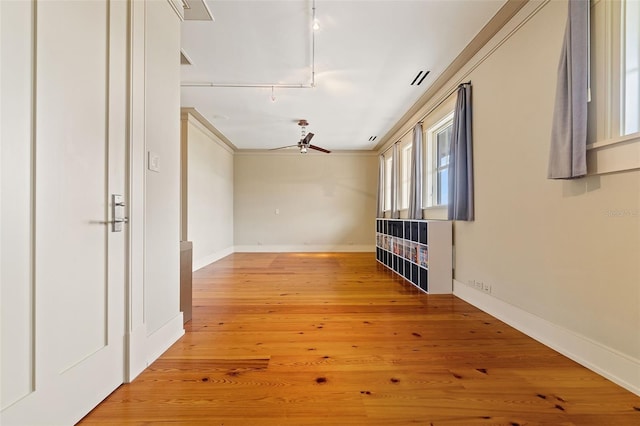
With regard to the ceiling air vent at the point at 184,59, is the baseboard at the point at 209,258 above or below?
below

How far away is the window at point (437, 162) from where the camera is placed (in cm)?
373

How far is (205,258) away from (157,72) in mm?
3994

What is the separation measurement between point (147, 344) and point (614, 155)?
284cm

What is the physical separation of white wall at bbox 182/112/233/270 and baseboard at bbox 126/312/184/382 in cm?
285

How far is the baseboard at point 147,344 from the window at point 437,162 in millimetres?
3306

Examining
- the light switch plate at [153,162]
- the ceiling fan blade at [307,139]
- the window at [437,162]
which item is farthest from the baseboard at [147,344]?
the ceiling fan blade at [307,139]

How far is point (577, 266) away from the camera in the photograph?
171cm

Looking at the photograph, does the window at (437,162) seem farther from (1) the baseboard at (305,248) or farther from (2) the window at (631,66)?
(1) the baseboard at (305,248)

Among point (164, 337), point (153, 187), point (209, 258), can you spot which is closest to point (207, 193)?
point (209, 258)

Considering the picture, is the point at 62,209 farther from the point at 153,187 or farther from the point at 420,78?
the point at 420,78

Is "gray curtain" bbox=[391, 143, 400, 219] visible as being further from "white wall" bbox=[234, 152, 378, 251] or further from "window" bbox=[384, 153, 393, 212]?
"white wall" bbox=[234, 152, 378, 251]

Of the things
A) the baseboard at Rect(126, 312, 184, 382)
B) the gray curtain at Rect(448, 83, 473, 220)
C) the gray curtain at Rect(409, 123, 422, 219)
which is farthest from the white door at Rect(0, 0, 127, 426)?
the gray curtain at Rect(409, 123, 422, 219)

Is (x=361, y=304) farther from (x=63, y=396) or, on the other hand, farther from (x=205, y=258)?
(x=205, y=258)

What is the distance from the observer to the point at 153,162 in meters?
1.72
